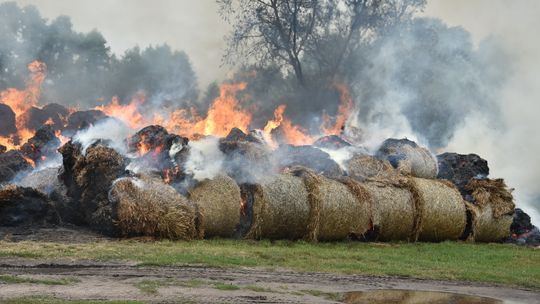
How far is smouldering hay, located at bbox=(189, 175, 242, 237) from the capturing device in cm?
1816

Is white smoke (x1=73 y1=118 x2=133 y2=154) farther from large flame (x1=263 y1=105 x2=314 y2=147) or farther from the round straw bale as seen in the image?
large flame (x1=263 y1=105 x2=314 y2=147)

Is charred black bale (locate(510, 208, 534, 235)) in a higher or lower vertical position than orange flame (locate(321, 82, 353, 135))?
lower

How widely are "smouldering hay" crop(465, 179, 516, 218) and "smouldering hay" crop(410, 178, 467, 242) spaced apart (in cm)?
149

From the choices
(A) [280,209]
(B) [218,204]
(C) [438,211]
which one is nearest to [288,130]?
(C) [438,211]

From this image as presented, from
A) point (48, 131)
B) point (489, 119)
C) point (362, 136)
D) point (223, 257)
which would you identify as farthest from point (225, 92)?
point (223, 257)

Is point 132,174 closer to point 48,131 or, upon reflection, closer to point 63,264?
point 63,264

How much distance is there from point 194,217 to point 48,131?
9.18 meters

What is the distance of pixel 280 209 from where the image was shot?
18906 mm

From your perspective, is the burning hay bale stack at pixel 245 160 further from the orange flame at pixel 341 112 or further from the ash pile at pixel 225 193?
the orange flame at pixel 341 112

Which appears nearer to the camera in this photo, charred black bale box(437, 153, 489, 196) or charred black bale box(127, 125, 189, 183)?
charred black bale box(127, 125, 189, 183)

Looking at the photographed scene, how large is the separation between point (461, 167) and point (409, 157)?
11.5 ft

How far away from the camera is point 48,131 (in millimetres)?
24281

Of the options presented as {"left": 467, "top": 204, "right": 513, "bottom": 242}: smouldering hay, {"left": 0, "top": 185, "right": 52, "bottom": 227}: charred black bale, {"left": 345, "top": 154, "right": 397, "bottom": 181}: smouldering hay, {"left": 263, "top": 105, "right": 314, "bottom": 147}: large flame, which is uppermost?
{"left": 263, "top": 105, "right": 314, "bottom": 147}: large flame

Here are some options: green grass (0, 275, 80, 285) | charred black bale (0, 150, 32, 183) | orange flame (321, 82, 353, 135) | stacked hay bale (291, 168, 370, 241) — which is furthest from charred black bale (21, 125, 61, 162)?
orange flame (321, 82, 353, 135)
